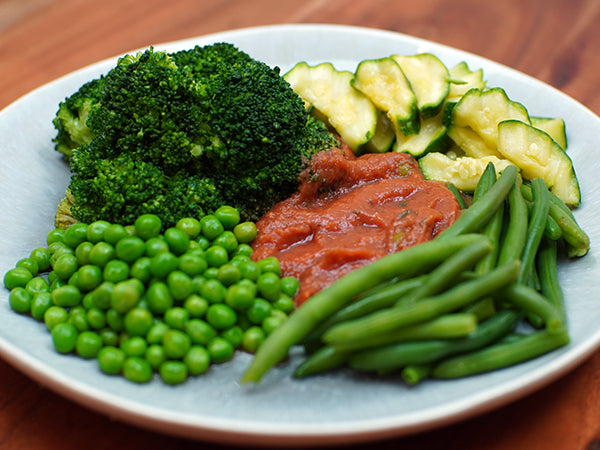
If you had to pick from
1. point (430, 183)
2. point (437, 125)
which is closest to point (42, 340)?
point (430, 183)

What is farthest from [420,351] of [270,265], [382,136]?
[382,136]

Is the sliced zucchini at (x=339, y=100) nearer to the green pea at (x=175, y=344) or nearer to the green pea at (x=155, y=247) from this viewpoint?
the green pea at (x=155, y=247)

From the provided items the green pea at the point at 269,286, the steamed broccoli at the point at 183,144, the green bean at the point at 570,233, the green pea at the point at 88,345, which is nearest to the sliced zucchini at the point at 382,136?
the steamed broccoli at the point at 183,144

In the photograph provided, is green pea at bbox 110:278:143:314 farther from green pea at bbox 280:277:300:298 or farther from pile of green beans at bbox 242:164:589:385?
green pea at bbox 280:277:300:298

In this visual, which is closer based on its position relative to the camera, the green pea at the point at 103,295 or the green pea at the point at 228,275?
the green pea at the point at 103,295

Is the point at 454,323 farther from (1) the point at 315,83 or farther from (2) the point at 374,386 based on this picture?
(1) the point at 315,83

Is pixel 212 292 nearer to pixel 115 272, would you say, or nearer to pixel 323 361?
pixel 115 272

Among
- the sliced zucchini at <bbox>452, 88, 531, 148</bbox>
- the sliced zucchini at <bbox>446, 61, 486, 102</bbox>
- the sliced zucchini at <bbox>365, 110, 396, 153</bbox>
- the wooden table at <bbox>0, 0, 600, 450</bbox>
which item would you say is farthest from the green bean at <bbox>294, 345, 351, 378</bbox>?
the wooden table at <bbox>0, 0, 600, 450</bbox>
